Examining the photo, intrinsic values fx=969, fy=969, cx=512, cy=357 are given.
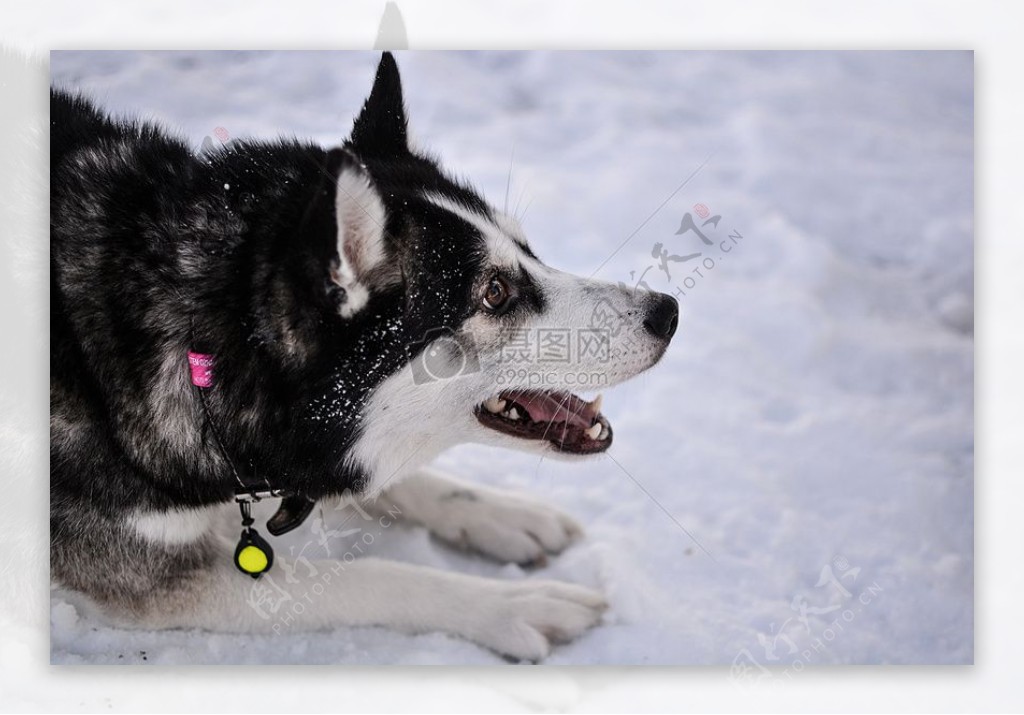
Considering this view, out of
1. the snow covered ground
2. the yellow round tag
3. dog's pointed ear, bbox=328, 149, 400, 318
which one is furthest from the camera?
the snow covered ground

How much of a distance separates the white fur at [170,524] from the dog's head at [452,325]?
0.35m

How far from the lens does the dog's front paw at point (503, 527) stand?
2080 millimetres

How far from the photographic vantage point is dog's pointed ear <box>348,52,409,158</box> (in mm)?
1865

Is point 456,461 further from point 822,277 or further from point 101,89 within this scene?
point 101,89

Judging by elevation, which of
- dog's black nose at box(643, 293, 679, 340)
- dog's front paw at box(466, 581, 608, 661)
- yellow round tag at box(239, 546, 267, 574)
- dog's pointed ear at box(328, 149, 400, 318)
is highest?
dog's pointed ear at box(328, 149, 400, 318)

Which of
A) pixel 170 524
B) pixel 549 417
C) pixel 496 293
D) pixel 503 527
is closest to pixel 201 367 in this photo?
pixel 170 524

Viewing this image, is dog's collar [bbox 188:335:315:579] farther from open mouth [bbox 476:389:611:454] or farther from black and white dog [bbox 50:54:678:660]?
open mouth [bbox 476:389:611:454]

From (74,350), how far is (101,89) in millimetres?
601

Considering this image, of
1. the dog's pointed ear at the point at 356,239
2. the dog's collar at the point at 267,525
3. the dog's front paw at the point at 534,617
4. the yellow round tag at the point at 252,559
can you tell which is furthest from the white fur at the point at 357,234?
the dog's front paw at the point at 534,617

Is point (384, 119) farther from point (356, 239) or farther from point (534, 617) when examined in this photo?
point (534, 617)

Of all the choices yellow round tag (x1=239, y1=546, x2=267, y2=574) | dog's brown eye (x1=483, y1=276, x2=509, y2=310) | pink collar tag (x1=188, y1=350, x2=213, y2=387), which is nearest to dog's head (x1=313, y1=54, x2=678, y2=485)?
dog's brown eye (x1=483, y1=276, x2=509, y2=310)

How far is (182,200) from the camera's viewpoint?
5.59 ft

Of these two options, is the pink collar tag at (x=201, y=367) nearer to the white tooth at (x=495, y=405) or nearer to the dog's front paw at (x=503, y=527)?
the white tooth at (x=495, y=405)

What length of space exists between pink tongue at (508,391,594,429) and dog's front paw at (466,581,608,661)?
1.23 feet
